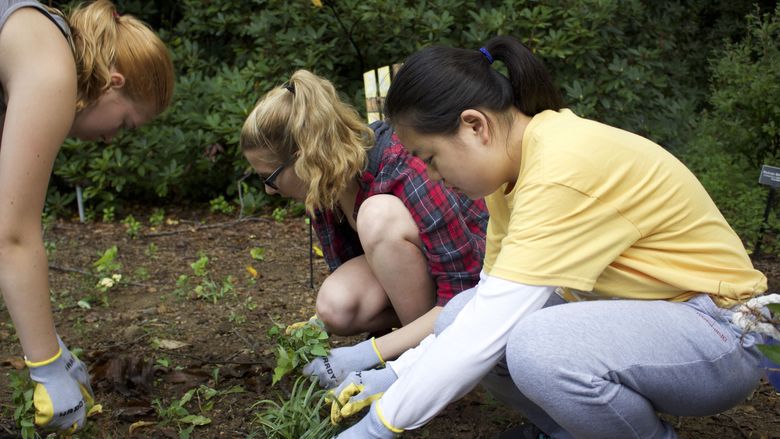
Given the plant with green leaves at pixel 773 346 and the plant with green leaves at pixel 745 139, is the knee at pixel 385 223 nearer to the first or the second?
the plant with green leaves at pixel 773 346

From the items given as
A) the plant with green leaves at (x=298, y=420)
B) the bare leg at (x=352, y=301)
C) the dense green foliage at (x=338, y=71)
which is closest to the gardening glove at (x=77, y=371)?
the plant with green leaves at (x=298, y=420)

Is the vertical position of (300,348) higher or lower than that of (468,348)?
lower

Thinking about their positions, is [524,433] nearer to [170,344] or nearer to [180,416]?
[180,416]

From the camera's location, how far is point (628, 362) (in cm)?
167

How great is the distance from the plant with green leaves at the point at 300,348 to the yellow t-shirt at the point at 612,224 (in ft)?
2.69

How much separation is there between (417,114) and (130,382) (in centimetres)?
135

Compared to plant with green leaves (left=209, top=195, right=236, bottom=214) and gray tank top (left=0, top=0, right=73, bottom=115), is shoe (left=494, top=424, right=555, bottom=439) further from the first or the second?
plant with green leaves (left=209, top=195, right=236, bottom=214)

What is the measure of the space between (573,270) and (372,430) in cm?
56

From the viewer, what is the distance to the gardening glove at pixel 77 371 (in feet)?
7.03

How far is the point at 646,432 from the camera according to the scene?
68.7 inches

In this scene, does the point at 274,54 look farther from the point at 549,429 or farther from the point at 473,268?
the point at 549,429

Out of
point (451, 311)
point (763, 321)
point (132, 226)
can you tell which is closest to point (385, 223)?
point (451, 311)

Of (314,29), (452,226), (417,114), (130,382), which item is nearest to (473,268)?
(452,226)

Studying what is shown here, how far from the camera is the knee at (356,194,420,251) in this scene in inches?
95.0
